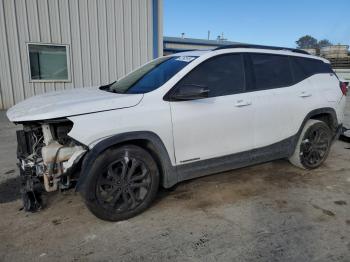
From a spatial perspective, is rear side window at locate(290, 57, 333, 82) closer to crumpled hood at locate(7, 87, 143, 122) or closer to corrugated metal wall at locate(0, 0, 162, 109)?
crumpled hood at locate(7, 87, 143, 122)

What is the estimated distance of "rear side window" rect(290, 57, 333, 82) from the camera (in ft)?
14.0

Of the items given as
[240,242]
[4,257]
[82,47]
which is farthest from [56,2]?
[240,242]

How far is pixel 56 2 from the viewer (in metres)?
9.10

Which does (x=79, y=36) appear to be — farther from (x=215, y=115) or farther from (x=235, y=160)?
(x=235, y=160)

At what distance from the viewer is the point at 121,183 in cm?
305

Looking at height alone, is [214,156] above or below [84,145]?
below

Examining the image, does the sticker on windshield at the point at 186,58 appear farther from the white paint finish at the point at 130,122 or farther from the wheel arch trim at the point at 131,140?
the wheel arch trim at the point at 131,140

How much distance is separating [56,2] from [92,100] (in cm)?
768

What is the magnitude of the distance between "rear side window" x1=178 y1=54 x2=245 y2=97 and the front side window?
7.41 m

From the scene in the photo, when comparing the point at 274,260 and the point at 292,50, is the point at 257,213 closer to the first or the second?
the point at 274,260

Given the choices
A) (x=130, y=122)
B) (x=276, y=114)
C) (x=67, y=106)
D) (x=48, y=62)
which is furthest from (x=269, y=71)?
(x=48, y=62)

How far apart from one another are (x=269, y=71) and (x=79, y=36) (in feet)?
24.9

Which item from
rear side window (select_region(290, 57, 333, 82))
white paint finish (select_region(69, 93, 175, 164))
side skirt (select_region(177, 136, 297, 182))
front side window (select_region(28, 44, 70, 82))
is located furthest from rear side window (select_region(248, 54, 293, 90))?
front side window (select_region(28, 44, 70, 82))

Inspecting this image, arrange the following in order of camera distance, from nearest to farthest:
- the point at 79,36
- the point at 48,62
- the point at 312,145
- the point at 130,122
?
the point at 130,122, the point at 312,145, the point at 48,62, the point at 79,36
